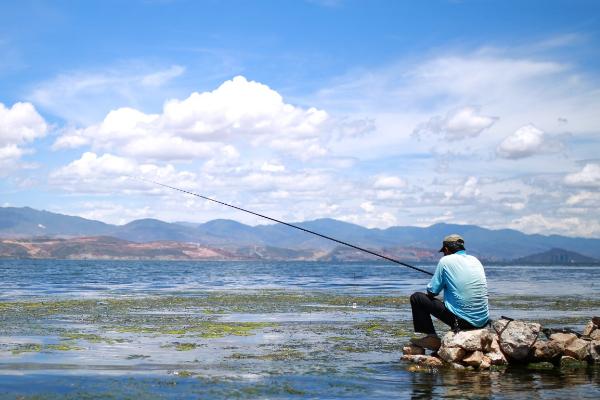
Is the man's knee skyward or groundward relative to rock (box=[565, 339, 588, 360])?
skyward

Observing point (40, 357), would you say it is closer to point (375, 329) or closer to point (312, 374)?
point (312, 374)

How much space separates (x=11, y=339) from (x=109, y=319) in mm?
6526

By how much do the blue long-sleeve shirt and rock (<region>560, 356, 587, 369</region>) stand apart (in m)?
1.88

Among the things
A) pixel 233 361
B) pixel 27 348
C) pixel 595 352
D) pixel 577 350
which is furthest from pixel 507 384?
pixel 27 348

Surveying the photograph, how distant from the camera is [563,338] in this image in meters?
14.8

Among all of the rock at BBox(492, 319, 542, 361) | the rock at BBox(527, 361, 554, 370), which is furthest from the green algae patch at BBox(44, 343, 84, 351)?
the rock at BBox(527, 361, 554, 370)

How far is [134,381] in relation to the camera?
12.1 metres

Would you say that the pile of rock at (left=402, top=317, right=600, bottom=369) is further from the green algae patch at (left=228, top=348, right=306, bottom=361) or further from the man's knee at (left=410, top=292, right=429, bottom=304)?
the green algae patch at (left=228, top=348, right=306, bottom=361)

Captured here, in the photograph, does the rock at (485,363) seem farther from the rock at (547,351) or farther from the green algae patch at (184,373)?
the green algae patch at (184,373)

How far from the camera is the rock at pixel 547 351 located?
14.6 metres

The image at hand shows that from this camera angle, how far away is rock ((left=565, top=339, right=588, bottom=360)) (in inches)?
580

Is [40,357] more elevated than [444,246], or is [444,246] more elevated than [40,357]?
[444,246]

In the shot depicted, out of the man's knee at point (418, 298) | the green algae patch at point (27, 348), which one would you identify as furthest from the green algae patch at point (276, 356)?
the green algae patch at point (27, 348)

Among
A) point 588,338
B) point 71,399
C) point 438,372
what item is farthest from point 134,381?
point 588,338
